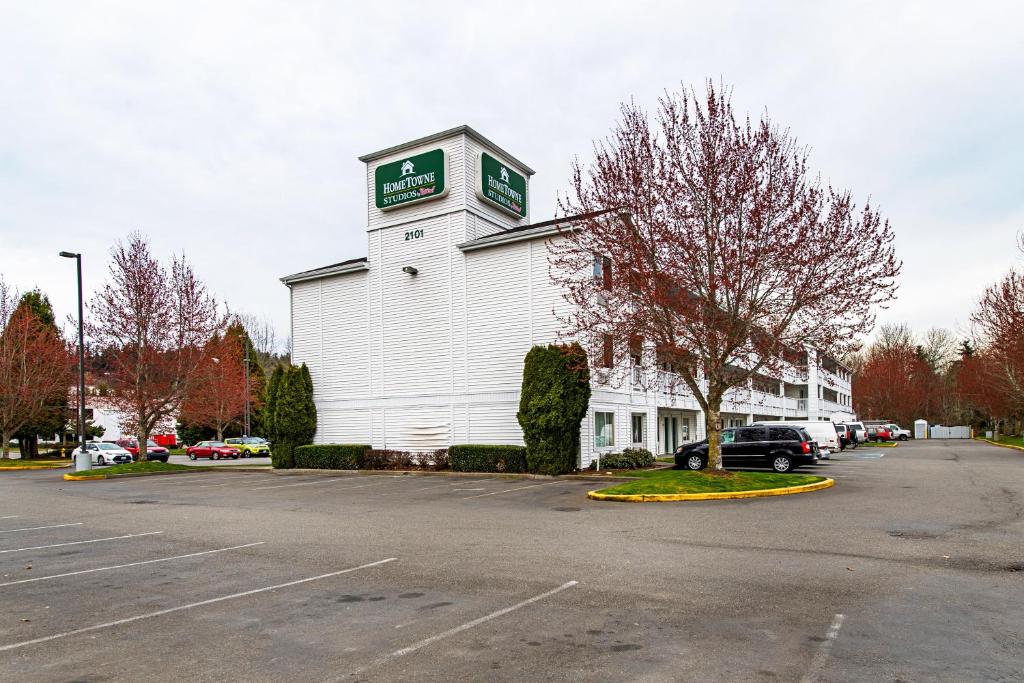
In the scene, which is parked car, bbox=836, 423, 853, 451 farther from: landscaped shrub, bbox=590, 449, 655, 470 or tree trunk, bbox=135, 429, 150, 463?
tree trunk, bbox=135, 429, 150, 463

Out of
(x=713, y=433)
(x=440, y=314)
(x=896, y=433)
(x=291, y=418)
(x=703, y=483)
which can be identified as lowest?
(x=896, y=433)

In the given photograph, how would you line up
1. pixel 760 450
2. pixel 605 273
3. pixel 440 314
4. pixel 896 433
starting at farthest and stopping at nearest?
pixel 896 433 → pixel 440 314 → pixel 760 450 → pixel 605 273

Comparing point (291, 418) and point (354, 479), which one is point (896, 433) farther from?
point (354, 479)

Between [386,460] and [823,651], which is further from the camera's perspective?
[386,460]

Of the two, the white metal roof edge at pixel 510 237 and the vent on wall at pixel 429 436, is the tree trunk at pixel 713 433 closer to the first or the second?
the white metal roof edge at pixel 510 237

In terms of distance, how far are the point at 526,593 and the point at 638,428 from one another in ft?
79.9

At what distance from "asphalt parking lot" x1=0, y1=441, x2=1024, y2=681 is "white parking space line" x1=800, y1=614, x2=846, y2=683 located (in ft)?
0.13

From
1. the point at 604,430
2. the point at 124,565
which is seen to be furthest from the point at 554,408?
the point at 124,565

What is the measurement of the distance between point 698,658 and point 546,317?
71.0ft

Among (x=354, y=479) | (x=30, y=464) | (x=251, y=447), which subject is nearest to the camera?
(x=354, y=479)

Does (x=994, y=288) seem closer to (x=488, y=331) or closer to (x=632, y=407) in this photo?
(x=632, y=407)

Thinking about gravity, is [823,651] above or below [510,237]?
below

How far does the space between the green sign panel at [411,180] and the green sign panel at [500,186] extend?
158 cm

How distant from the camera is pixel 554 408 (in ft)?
80.8
